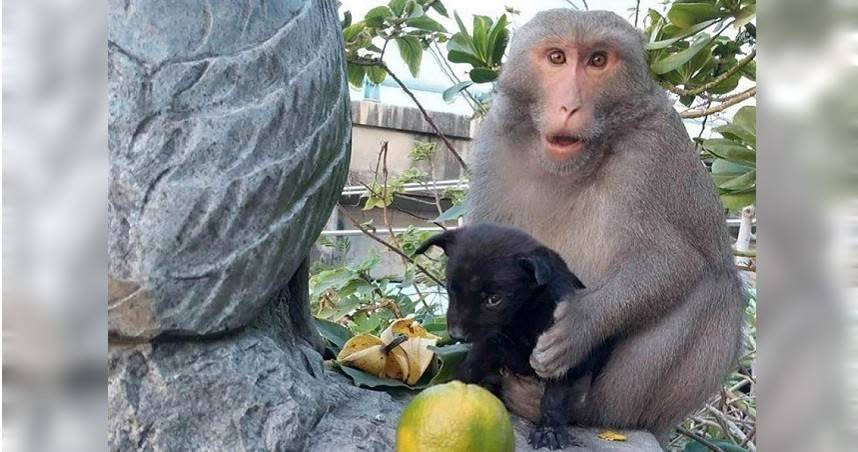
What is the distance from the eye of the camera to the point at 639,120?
2.18 meters

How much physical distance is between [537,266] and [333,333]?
0.59 m

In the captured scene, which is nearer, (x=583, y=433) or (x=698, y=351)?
(x=583, y=433)

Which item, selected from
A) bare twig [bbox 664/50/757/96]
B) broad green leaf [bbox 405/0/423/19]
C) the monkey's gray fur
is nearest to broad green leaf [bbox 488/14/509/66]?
broad green leaf [bbox 405/0/423/19]

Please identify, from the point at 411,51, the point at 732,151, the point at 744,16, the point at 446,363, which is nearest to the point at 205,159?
the point at 446,363

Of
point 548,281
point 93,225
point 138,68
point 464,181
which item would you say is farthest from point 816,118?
point 464,181

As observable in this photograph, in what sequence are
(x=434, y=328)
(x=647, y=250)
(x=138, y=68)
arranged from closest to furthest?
(x=138, y=68) < (x=647, y=250) < (x=434, y=328)

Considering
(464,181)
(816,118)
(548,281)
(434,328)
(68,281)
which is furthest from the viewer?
(464,181)

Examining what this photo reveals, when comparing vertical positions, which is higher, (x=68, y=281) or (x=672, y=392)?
(x=68, y=281)

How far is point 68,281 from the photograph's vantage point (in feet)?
1.96

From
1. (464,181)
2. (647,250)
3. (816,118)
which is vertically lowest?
(464,181)

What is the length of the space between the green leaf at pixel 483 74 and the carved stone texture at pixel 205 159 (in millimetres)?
1727

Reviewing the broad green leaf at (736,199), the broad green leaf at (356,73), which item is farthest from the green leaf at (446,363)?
the broad green leaf at (356,73)

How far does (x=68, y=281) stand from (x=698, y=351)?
5.83ft

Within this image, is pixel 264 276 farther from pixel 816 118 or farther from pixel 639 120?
pixel 639 120
